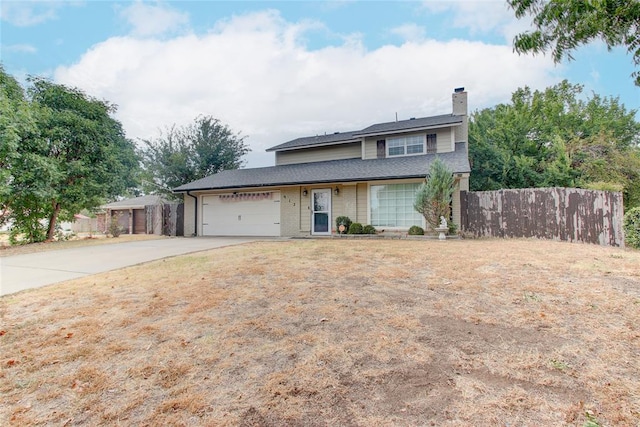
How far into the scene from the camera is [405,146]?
13.7 metres

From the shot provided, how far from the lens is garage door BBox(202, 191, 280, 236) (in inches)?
547

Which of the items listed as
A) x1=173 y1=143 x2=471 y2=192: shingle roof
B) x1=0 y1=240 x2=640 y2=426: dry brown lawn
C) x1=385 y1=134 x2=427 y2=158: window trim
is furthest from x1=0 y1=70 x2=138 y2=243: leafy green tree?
x1=385 y1=134 x2=427 y2=158: window trim

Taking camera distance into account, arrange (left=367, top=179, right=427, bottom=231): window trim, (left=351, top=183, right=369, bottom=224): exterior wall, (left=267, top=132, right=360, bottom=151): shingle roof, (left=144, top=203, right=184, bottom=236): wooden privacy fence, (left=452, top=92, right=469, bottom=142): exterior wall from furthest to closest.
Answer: (left=144, top=203, right=184, bottom=236): wooden privacy fence < (left=267, top=132, right=360, bottom=151): shingle roof < (left=452, top=92, right=469, bottom=142): exterior wall < (left=351, top=183, right=369, bottom=224): exterior wall < (left=367, top=179, right=427, bottom=231): window trim

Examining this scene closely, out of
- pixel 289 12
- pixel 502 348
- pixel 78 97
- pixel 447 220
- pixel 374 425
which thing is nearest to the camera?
pixel 374 425

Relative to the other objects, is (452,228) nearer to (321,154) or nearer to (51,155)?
(321,154)

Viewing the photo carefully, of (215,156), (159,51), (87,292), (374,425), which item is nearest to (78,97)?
(159,51)

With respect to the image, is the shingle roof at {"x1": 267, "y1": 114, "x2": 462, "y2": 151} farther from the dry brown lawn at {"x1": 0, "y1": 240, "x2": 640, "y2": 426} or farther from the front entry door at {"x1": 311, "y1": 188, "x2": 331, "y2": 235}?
the dry brown lawn at {"x1": 0, "y1": 240, "x2": 640, "y2": 426}

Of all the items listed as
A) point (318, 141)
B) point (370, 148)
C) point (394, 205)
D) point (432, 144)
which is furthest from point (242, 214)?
point (432, 144)

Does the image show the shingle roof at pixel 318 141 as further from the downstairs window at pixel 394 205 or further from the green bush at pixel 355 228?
the green bush at pixel 355 228

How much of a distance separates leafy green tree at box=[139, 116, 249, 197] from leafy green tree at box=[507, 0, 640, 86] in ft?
63.8

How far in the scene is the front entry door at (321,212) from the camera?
1279cm

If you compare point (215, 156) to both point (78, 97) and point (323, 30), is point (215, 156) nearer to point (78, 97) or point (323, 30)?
point (78, 97)

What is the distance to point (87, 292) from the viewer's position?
4.56 meters

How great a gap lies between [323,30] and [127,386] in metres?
11.8
